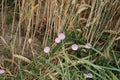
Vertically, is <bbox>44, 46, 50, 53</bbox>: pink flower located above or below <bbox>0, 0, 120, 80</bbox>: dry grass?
below

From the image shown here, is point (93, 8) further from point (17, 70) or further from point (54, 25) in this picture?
point (17, 70)

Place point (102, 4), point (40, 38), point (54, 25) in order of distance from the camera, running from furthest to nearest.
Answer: point (40, 38), point (54, 25), point (102, 4)

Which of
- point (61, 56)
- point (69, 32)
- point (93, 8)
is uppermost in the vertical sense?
point (93, 8)

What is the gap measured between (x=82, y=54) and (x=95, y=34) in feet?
0.51

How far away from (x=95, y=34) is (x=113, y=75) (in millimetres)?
312

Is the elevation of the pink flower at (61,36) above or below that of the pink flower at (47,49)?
above

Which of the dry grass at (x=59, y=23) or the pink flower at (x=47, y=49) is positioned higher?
the dry grass at (x=59, y=23)

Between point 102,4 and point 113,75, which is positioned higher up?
point 102,4

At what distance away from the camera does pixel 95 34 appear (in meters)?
1.98

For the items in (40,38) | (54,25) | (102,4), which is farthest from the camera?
(40,38)

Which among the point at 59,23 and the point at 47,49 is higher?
the point at 59,23

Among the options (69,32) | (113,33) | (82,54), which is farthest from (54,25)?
(113,33)

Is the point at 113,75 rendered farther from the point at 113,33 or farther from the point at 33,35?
the point at 33,35

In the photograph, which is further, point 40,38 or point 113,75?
point 40,38
